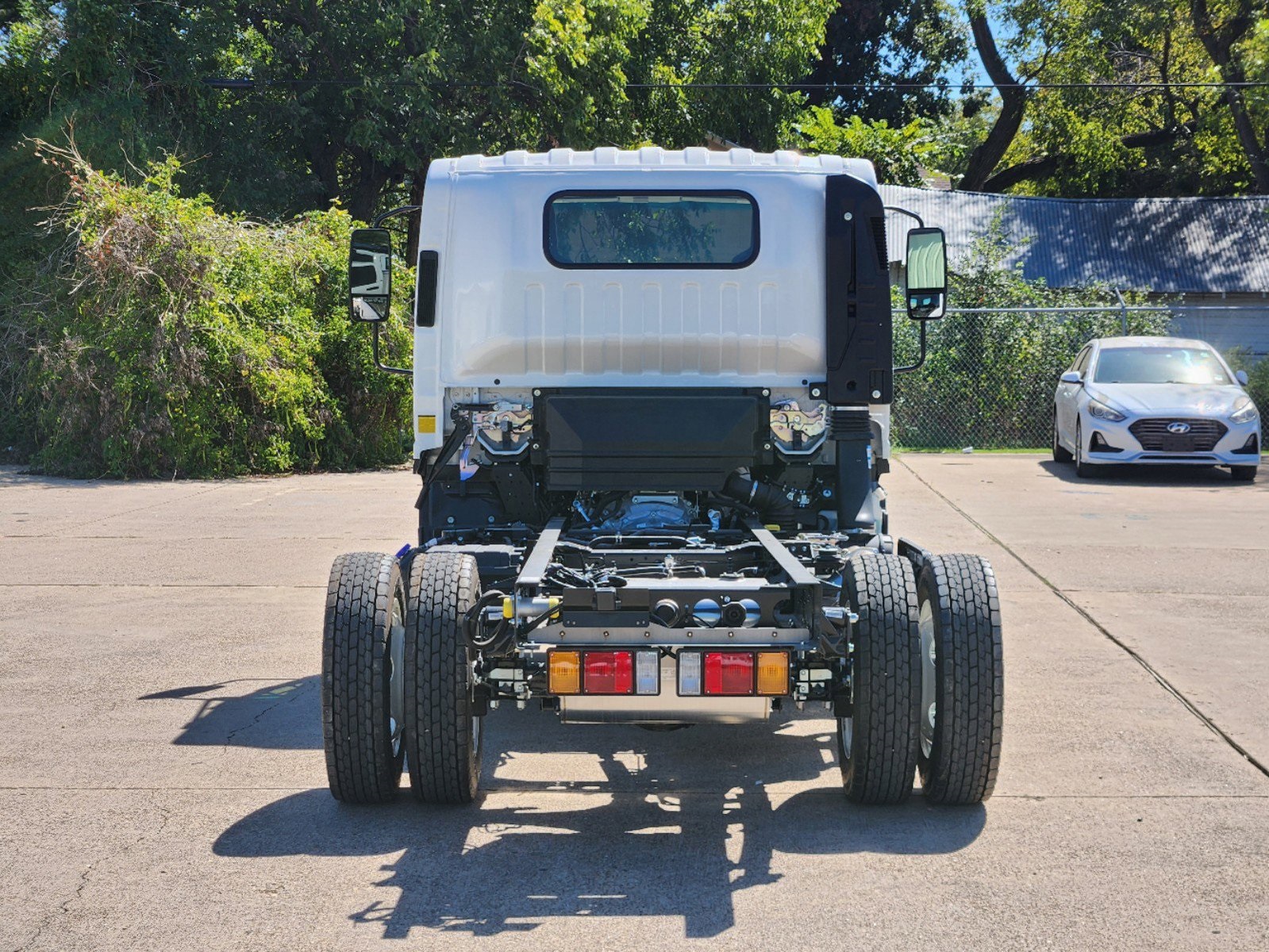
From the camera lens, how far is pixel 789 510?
22.5ft

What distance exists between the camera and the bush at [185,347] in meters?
16.7

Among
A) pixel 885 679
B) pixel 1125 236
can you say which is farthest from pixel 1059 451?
pixel 1125 236

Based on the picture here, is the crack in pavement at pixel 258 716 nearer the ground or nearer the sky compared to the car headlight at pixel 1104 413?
nearer the ground

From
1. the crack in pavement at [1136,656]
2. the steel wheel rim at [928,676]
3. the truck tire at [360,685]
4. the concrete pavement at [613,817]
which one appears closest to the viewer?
the concrete pavement at [613,817]

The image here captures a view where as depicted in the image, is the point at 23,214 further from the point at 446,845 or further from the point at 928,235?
the point at 446,845

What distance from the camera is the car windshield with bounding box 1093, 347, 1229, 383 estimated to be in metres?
17.5

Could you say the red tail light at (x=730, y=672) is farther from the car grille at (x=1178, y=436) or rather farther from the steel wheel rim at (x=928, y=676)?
the car grille at (x=1178, y=436)

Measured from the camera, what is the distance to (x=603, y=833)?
5.12m

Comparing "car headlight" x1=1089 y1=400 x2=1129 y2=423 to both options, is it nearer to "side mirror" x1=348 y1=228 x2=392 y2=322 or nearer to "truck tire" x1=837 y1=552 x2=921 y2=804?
"side mirror" x1=348 y1=228 x2=392 y2=322

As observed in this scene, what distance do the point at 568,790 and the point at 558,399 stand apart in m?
1.90

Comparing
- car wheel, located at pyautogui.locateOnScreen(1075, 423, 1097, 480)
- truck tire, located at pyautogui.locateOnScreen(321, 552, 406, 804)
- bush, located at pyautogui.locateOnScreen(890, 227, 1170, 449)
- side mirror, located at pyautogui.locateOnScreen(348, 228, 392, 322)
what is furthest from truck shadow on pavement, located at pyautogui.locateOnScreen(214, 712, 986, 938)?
bush, located at pyautogui.locateOnScreen(890, 227, 1170, 449)

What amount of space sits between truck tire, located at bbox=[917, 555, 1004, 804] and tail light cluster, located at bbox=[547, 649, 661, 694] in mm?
1057

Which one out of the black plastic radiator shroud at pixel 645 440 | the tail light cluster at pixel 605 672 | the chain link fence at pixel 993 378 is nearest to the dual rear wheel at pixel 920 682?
the tail light cluster at pixel 605 672

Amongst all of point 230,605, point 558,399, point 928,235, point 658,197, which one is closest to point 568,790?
point 558,399
